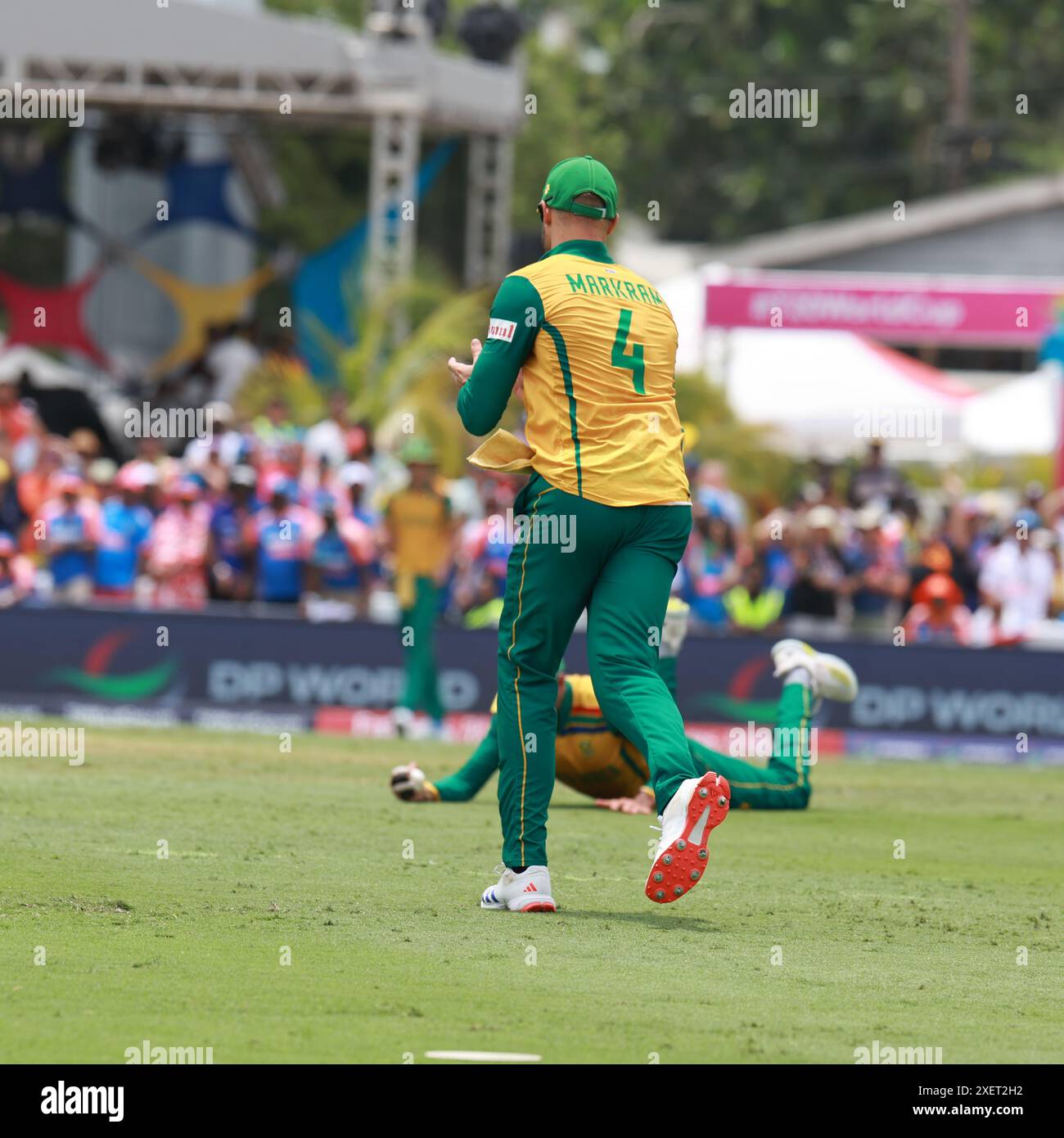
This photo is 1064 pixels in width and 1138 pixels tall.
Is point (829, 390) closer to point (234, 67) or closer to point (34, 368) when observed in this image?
point (234, 67)

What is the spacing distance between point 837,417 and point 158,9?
418 inches

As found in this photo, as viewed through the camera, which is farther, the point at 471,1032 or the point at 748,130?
the point at 748,130

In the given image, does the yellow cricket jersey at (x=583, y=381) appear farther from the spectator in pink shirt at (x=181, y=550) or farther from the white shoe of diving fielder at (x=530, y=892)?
the spectator in pink shirt at (x=181, y=550)

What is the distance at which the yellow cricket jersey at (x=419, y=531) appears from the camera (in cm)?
1795

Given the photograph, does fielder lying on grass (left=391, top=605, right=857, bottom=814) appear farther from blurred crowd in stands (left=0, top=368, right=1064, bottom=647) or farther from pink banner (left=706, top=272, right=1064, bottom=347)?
pink banner (left=706, top=272, right=1064, bottom=347)

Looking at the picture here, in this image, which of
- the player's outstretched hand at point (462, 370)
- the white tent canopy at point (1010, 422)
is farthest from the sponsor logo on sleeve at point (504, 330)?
the white tent canopy at point (1010, 422)

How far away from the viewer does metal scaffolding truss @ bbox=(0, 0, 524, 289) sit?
2666 centimetres

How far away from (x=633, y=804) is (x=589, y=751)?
66cm

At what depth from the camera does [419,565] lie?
58.9 ft

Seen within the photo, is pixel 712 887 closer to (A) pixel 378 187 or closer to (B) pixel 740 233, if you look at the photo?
(A) pixel 378 187

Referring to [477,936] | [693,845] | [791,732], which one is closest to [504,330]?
[693,845]

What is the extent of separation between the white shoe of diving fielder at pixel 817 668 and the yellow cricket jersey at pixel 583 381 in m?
4.01

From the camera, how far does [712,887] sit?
8.93 metres
